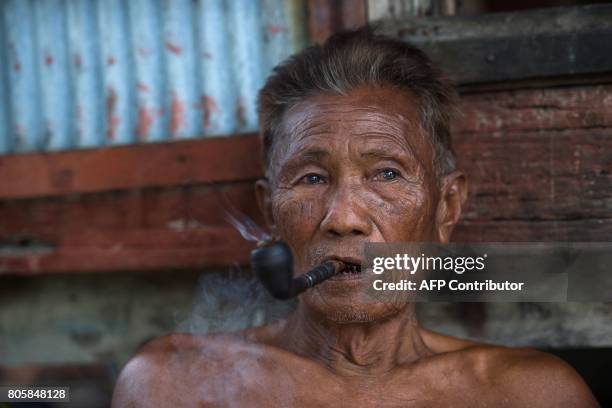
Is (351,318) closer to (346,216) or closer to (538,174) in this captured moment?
(346,216)

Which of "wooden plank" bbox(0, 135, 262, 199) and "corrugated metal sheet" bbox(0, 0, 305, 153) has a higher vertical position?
"corrugated metal sheet" bbox(0, 0, 305, 153)

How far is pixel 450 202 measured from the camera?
7.99 ft

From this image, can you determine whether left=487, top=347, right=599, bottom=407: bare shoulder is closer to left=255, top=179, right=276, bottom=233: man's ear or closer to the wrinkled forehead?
the wrinkled forehead

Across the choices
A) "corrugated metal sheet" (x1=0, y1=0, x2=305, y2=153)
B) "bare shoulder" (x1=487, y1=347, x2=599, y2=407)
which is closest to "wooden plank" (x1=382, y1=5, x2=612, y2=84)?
"corrugated metal sheet" (x1=0, y1=0, x2=305, y2=153)

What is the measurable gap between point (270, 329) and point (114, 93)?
121cm

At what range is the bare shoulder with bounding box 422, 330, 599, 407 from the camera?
2154 mm

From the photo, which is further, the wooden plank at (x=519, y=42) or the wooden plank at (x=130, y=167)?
the wooden plank at (x=130, y=167)

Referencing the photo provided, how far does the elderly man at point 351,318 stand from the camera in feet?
6.98

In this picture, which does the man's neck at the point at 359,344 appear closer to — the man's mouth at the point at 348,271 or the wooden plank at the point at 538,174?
the man's mouth at the point at 348,271

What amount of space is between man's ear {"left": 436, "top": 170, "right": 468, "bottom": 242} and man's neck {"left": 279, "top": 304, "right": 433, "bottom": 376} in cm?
27

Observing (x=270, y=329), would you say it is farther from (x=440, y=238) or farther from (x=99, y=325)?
(x=99, y=325)

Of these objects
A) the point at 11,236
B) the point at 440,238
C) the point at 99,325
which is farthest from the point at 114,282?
the point at 440,238

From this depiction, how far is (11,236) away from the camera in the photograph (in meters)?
3.07

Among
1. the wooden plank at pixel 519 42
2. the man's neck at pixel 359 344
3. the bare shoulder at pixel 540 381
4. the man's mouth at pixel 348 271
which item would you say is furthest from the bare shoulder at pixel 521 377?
the wooden plank at pixel 519 42
